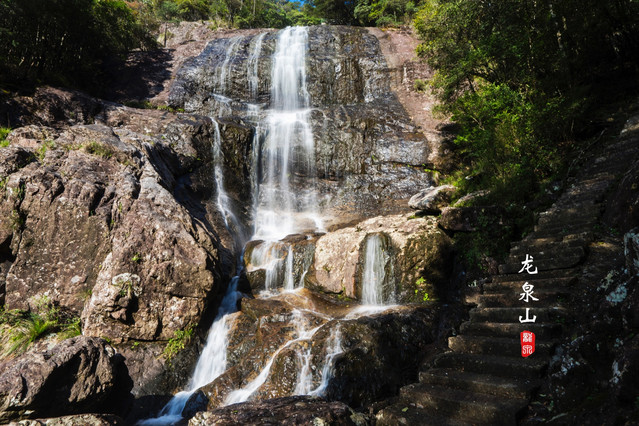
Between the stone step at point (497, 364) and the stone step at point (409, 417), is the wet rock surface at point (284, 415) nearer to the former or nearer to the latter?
the stone step at point (409, 417)

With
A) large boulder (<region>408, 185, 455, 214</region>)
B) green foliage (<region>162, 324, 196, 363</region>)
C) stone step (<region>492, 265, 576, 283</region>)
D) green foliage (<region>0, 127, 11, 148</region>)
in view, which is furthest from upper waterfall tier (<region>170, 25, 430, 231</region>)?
stone step (<region>492, 265, 576, 283</region>)

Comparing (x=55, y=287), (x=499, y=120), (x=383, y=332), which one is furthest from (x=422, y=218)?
(x=55, y=287)

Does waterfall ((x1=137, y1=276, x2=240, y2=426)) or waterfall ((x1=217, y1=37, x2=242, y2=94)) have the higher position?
waterfall ((x1=217, y1=37, x2=242, y2=94))

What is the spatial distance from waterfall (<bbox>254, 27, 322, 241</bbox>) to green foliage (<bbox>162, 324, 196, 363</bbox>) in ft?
15.3

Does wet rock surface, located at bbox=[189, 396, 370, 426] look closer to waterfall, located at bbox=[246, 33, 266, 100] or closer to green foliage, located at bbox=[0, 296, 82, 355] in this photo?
green foliage, located at bbox=[0, 296, 82, 355]

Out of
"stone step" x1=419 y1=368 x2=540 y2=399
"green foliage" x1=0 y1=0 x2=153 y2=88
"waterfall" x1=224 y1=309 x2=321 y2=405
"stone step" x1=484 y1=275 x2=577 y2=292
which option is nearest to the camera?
"stone step" x1=419 y1=368 x2=540 y2=399

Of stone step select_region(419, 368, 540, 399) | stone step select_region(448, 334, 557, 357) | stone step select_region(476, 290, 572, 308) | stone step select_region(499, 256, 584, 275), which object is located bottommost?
stone step select_region(419, 368, 540, 399)

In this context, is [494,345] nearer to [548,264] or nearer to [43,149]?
[548,264]

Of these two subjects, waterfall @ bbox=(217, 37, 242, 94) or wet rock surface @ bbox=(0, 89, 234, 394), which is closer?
wet rock surface @ bbox=(0, 89, 234, 394)

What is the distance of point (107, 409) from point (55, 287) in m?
3.48

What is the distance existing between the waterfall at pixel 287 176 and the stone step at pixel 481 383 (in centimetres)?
852

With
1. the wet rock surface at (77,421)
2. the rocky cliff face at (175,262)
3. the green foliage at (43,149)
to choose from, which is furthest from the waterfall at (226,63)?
the wet rock surface at (77,421)

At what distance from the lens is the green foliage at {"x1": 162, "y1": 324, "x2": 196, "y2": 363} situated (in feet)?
23.1

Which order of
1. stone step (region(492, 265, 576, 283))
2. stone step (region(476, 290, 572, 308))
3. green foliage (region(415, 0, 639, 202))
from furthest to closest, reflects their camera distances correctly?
1. green foliage (region(415, 0, 639, 202))
2. stone step (region(492, 265, 576, 283))
3. stone step (region(476, 290, 572, 308))
